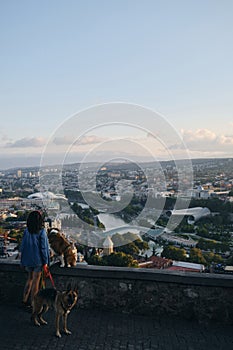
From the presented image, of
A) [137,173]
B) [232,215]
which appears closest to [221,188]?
[232,215]

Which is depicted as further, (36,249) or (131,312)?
(131,312)

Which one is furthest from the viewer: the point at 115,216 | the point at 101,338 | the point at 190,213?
the point at 190,213

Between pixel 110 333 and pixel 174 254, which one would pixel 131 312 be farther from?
pixel 174 254

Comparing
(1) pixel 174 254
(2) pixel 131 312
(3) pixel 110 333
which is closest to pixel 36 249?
(3) pixel 110 333

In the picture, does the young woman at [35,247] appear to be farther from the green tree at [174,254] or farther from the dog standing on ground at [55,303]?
the green tree at [174,254]

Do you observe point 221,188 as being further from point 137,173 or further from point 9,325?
point 9,325

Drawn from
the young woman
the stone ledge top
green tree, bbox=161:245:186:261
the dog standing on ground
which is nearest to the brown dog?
the stone ledge top

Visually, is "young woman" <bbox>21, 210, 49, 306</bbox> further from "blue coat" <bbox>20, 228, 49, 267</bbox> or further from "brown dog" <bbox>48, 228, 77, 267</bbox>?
"brown dog" <bbox>48, 228, 77, 267</bbox>
